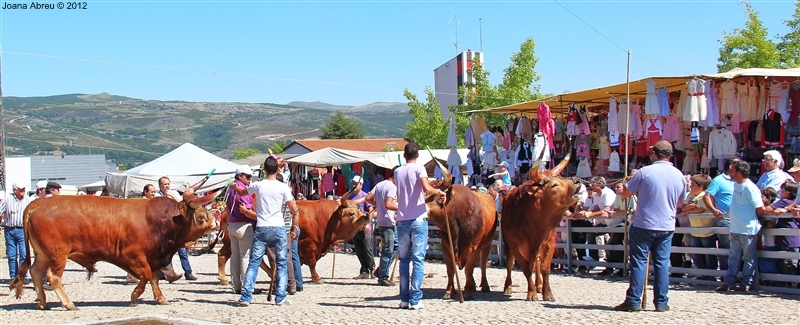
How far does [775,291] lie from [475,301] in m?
4.03

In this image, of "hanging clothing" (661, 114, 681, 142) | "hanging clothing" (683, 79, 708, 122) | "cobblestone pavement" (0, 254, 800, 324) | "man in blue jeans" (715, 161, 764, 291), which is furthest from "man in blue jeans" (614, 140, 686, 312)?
"hanging clothing" (661, 114, 681, 142)

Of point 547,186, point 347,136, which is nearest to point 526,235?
point 547,186

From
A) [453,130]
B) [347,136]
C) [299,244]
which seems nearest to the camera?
[299,244]

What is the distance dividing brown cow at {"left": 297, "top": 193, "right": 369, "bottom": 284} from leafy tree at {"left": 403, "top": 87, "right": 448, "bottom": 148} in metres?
42.2

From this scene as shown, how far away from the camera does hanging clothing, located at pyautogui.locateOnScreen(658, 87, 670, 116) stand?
682 inches

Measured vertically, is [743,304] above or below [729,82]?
below

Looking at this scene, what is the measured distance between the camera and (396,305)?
443 inches

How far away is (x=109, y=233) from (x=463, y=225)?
4688 millimetres

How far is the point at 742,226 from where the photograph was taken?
11898 mm

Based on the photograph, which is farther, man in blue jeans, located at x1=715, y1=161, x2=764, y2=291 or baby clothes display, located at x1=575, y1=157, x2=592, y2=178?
baby clothes display, located at x1=575, y1=157, x2=592, y2=178

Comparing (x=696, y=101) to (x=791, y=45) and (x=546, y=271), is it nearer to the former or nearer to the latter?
(x=546, y=271)

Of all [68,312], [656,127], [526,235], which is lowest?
[68,312]

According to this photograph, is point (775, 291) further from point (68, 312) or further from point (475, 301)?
point (68, 312)

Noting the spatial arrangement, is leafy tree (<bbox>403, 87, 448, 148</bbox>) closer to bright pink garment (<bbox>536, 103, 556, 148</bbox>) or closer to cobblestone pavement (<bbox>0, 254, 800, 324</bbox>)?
bright pink garment (<bbox>536, 103, 556, 148</bbox>)
